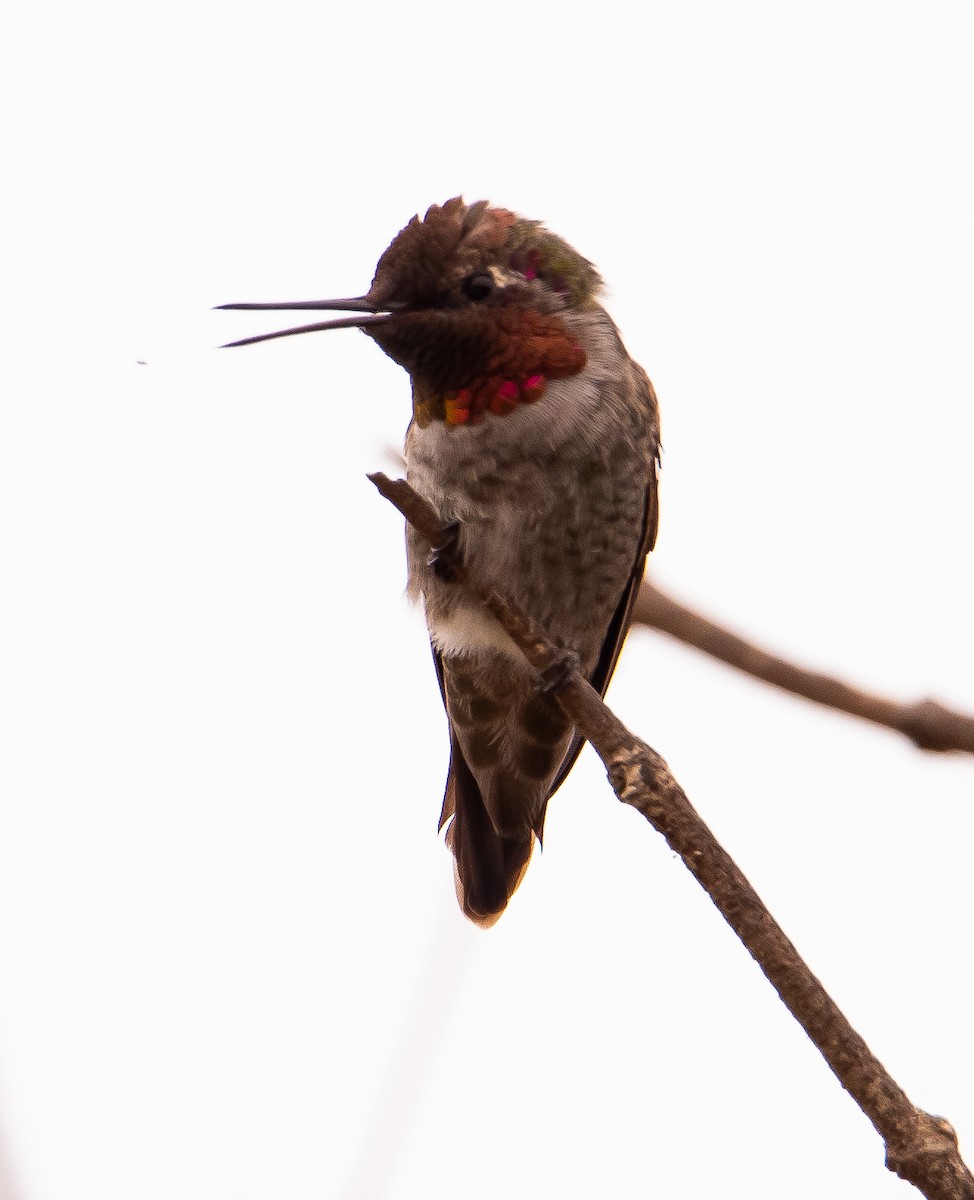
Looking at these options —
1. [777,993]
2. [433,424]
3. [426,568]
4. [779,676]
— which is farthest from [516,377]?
[777,993]

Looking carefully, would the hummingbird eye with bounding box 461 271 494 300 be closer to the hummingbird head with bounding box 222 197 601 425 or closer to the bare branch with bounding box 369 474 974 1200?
the hummingbird head with bounding box 222 197 601 425

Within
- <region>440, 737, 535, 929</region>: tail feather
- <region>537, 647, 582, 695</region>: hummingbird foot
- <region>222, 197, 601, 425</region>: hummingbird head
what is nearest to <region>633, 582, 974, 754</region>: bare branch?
<region>537, 647, 582, 695</region>: hummingbird foot

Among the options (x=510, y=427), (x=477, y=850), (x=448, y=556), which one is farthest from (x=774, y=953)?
(x=477, y=850)

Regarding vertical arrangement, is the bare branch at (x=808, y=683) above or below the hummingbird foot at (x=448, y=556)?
below

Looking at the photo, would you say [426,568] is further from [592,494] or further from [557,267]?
[557,267]

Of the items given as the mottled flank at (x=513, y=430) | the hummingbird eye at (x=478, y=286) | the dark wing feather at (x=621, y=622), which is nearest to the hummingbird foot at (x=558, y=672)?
the mottled flank at (x=513, y=430)

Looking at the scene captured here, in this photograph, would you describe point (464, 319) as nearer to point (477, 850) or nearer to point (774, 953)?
point (477, 850)

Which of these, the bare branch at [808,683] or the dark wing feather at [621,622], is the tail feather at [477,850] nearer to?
the dark wing feather at [621,622]

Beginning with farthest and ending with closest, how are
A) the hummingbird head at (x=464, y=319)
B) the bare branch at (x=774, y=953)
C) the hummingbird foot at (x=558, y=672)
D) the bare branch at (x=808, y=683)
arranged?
1. the hummingbird head at (x=464, y=319)
2. the hummingbird foot at (x=558, y=672)
3. the bare branch at (x=808, y=683)
4. the bare branch at (x=774, y=953)
